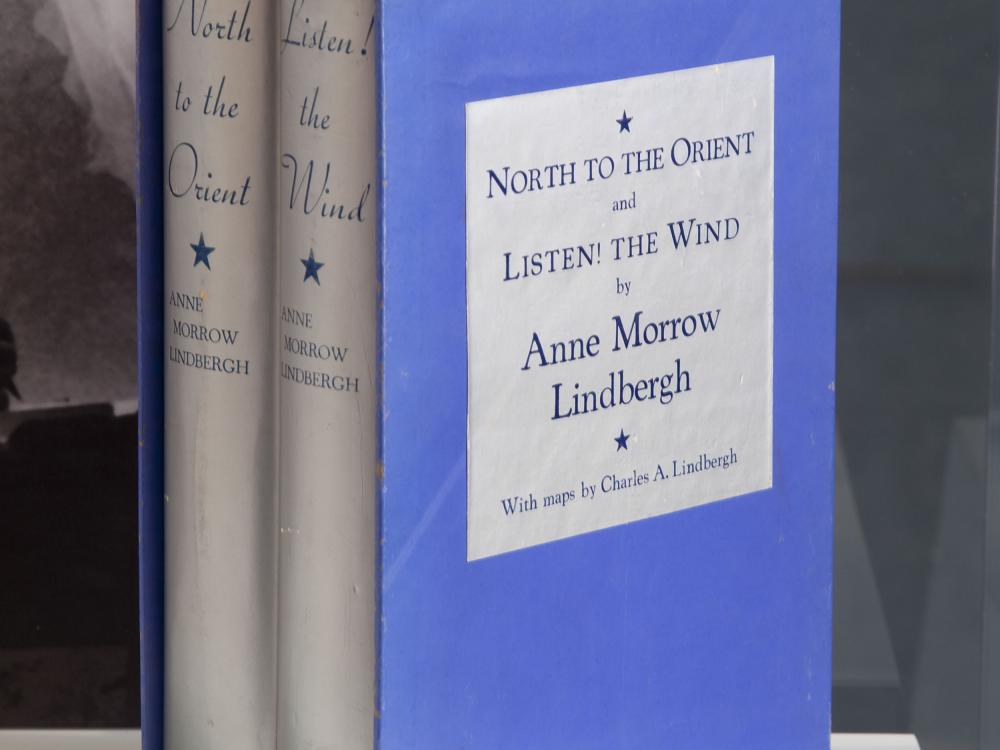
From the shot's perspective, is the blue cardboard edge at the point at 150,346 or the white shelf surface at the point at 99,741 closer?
the blue cardboard edge at the point at 150,346

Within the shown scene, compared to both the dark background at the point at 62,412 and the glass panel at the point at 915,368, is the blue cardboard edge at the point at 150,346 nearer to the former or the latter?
the dark background at the point at 62,412

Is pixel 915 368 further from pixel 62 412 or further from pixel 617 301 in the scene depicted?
pixel 62 412

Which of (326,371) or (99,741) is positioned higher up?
(326,371)

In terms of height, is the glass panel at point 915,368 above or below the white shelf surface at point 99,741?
above

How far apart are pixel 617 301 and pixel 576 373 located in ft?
0.13

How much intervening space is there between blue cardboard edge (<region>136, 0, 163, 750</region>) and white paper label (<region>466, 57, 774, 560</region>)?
173mm

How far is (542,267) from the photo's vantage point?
62 cm

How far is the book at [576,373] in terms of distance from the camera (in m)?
0.60

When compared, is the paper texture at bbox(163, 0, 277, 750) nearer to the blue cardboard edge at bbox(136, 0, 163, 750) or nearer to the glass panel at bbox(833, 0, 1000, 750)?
the blue cardboard edge at bbox(136, 0, 163, 750)

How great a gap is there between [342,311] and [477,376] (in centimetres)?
7

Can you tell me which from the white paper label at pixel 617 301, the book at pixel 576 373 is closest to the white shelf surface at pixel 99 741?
the book at pixel 576 373

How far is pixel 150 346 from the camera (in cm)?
68

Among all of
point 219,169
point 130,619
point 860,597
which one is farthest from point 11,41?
point 860,597

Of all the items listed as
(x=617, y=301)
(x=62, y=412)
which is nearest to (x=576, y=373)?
(x=617, y=301)
